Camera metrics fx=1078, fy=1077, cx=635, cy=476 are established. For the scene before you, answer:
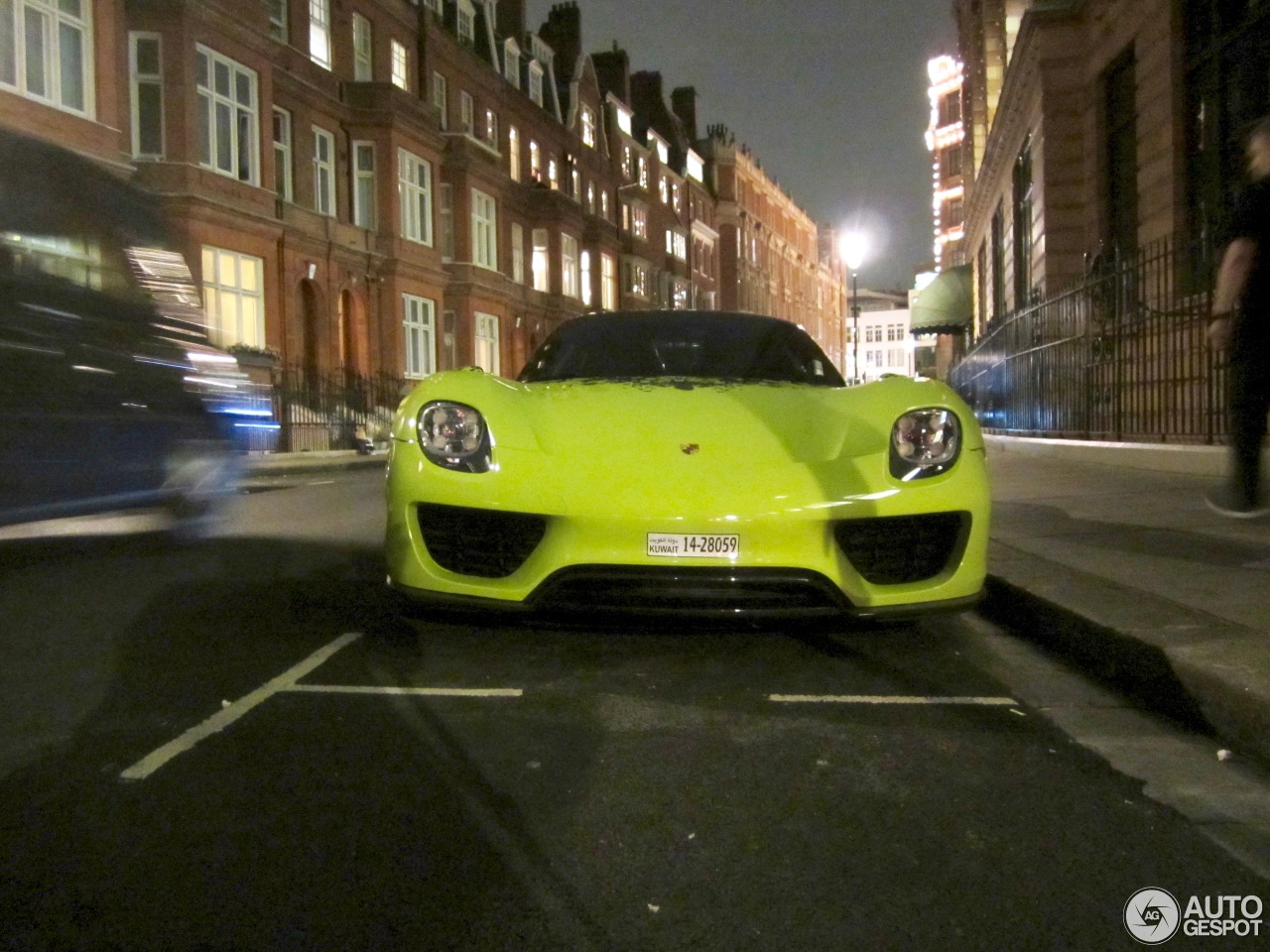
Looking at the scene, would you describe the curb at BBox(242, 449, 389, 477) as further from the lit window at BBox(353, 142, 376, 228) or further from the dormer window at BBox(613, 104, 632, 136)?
the dormer window at BBox(613, 104, 632, 136)

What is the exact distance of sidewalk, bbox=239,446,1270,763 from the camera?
314 cm

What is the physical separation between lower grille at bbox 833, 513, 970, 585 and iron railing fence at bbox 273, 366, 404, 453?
1756 cm

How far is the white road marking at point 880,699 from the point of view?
3410mm

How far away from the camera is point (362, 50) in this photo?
26.5 metres

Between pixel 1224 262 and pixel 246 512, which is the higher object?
pixel 1224 262

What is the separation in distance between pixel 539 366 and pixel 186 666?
2.21 m

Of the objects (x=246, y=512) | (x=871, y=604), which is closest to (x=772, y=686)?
(x=871, y=604)

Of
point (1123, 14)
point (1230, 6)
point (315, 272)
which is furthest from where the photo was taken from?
point (315, 272)

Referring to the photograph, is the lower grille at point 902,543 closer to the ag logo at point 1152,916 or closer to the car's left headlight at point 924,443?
the car's left headlight at point 924,443

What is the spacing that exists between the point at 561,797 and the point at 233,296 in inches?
785

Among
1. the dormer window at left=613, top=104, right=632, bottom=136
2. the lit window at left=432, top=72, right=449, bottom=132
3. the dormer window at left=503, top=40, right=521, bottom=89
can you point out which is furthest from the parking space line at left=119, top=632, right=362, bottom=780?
the dormer window at left=613, top=104, right=632, bottom=136

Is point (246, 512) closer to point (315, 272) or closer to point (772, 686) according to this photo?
point (772, 686)

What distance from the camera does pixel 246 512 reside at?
9219 mm

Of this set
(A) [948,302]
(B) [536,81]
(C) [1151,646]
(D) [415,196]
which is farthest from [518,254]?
(C) [1151,646]
